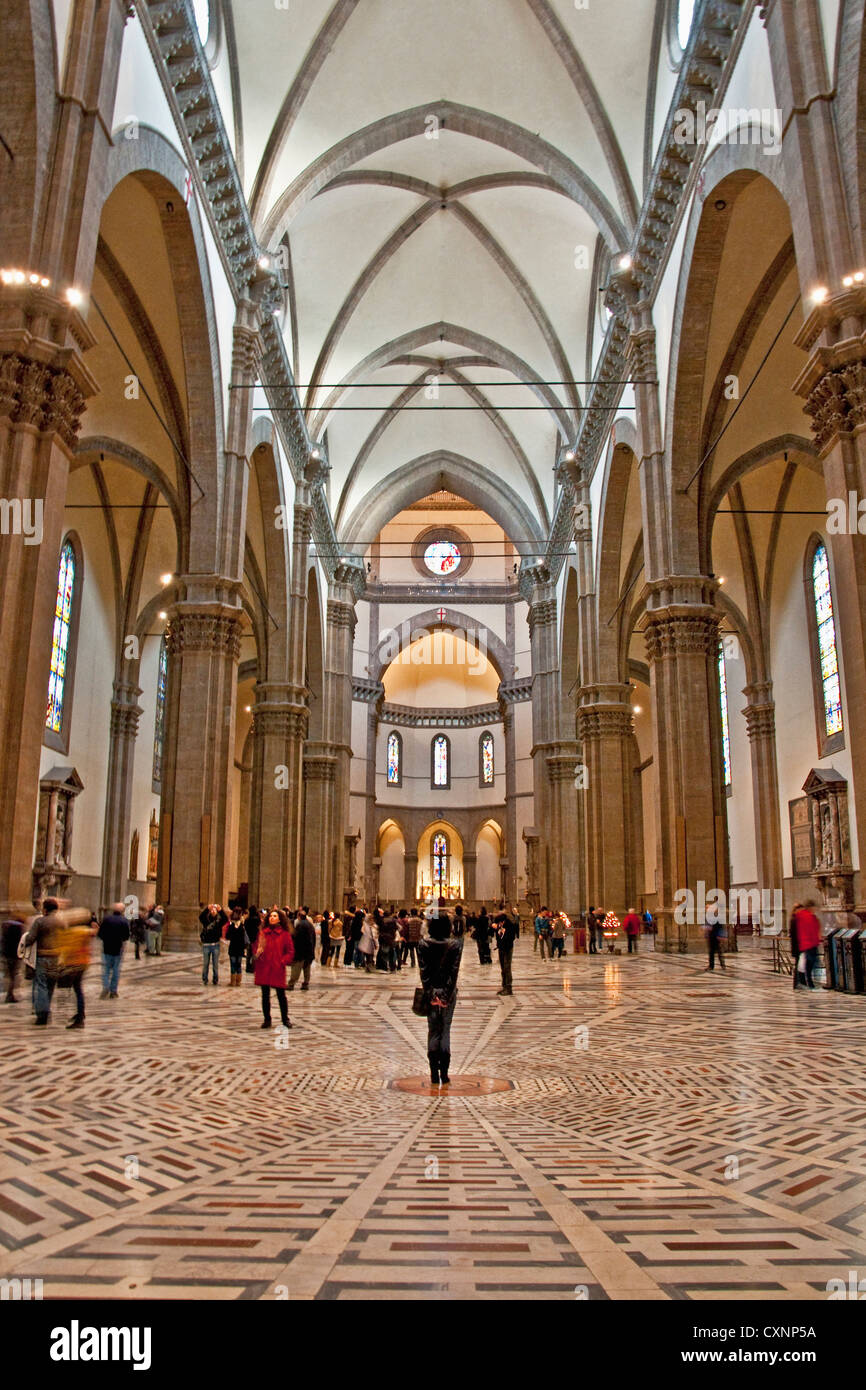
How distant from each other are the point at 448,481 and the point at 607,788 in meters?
18.4

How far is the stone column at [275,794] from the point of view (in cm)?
2492

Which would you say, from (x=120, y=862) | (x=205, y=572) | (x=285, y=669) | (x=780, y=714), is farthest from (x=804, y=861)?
(x=120, y=862)

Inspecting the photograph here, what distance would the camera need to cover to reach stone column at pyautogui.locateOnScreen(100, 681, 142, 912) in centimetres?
2623

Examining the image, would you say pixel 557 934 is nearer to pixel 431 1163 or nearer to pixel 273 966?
pixel 273 966

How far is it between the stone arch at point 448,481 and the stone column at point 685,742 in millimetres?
19736

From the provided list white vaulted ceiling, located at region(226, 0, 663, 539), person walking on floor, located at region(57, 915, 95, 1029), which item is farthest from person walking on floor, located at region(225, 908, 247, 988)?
white vaulted ceiling, located at region(226, 0, 663, 539)

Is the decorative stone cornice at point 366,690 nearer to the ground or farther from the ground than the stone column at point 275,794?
farther from the ground

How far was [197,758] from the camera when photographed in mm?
17406

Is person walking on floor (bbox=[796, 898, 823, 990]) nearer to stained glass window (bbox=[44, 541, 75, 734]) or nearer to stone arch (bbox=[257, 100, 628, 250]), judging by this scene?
stone arch (bbox=[257, 100, 628, 250])

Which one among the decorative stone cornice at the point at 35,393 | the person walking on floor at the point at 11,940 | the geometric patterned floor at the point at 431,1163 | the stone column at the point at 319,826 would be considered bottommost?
the geometric patterned floor at the point at 431,1163

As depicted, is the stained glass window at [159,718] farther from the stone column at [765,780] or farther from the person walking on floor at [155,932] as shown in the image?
the stone column at [765,780]

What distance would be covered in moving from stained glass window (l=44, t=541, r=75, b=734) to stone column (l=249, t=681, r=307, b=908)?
180 inches

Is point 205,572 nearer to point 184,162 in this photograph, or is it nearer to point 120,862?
point 184,162

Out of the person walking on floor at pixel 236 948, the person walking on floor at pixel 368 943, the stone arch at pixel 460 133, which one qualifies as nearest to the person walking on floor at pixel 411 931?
the person walking on floor at pixel 368 943
